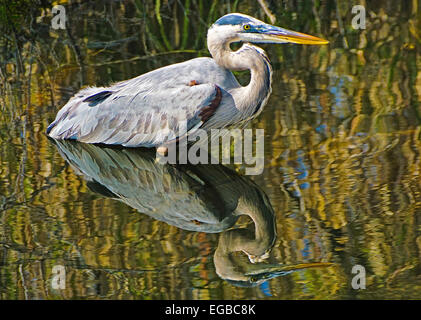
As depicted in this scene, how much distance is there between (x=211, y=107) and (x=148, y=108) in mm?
644

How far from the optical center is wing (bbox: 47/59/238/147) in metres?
6.66

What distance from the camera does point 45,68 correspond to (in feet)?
31.2

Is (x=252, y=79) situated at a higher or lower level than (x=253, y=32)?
lower

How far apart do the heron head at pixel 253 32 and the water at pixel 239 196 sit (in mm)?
797

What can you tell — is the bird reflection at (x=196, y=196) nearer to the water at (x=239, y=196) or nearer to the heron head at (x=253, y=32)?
the water at (x=239, y=196)

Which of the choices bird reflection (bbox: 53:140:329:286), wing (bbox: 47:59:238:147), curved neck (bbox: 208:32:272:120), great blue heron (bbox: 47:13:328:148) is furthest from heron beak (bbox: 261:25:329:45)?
bird reflection (bbox: 53:140:329:286)

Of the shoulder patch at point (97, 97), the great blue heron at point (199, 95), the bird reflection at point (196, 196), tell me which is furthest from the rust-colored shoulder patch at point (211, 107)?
the shoulder patch at point (97, 97)

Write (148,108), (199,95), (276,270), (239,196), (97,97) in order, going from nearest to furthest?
(276,270) < (239,196) < (199,95) < (148,108) < (97,97)

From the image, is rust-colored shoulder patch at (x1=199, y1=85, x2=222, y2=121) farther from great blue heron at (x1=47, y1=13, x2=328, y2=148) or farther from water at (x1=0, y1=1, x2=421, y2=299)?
water at (x1=0, y1=1, x2=421, y2=299)

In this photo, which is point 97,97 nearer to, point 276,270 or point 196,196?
point 196,196

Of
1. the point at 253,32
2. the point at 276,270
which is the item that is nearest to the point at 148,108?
the point at 253,32

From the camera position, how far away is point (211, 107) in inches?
261

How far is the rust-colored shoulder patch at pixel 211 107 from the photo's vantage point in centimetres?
662

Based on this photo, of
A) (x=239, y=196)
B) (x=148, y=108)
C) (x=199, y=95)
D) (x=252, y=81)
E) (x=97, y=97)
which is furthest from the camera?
(x=97, y=97)
